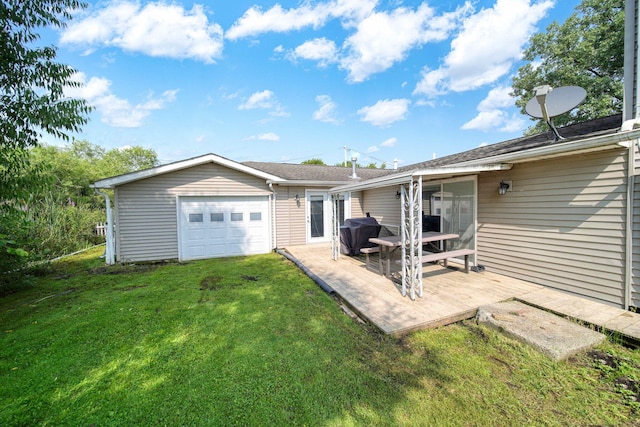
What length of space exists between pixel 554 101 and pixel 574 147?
1371 mm

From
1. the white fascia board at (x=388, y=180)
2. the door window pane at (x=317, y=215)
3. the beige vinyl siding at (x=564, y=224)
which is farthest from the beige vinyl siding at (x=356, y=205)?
the beige vinyl siding at (x=564, y=224)

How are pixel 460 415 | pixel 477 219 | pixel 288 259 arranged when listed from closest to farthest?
pixel 460 415, pixel 477 219, pixel 288 259

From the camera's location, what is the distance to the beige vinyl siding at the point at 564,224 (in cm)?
367

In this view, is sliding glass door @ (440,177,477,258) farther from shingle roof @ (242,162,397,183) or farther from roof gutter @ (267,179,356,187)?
shingle roof @ (242,162,397,183)

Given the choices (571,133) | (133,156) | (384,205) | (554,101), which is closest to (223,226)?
(384,205)

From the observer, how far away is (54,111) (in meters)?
4.23

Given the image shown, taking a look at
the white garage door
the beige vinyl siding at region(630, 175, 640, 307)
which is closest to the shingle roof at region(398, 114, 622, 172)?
the beige vinyl siding at region(630, 175, 640, 307)

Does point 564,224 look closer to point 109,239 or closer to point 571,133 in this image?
point 571,133

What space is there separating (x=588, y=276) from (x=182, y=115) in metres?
17.2

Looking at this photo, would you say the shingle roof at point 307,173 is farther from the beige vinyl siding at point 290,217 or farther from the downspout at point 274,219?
the downspout at point 274,219

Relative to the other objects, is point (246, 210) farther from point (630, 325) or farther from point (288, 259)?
point (630, 325)

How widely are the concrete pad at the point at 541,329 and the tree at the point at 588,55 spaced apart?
1581cm

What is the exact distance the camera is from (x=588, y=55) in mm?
12734

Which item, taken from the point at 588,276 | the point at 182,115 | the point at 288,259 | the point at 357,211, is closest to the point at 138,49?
the point at 182,115
